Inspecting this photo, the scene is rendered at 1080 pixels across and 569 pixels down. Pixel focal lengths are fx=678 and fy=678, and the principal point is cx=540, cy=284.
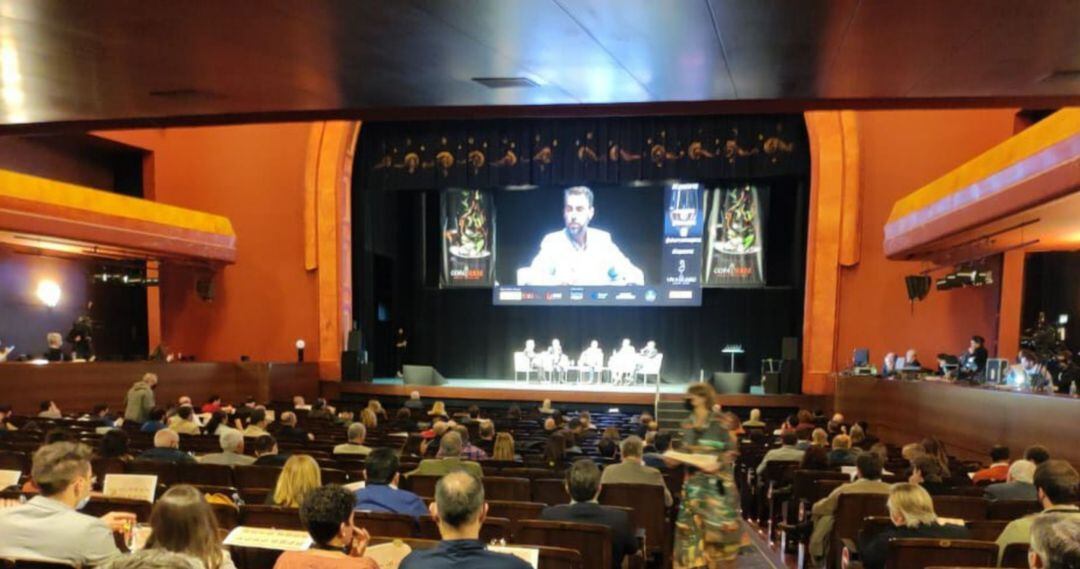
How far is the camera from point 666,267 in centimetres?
1730

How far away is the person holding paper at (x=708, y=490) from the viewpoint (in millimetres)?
3680

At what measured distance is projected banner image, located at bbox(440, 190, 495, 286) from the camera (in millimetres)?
18281

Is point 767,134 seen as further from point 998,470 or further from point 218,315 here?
point 218,315

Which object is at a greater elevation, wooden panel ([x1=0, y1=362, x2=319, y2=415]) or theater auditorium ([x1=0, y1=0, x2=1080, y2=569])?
theater auditorium ([x1=0, y1=0, x2=1080, y2=569])

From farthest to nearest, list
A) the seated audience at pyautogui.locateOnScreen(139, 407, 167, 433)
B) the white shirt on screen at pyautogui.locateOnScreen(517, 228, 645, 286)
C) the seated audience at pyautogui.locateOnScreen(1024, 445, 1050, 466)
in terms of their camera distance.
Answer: the white shirt on screen at pyautogui.locateOnScreen(517, 228, 645, 286)
the seated audience at pyautogui.locateOnScreen(139, 407, 167, 433)
the seated audience at pyautogui.locateOnScreen(1024, 445, 1050, 466)

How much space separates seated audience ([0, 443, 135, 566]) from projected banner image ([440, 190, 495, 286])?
50.6 ft

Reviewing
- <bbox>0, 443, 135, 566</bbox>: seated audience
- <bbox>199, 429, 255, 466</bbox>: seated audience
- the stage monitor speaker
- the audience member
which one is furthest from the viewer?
the stage monitor speaker

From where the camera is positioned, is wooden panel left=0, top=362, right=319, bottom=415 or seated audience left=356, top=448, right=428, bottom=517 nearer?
seated audience left=356, top=448, right=428, bottom=517

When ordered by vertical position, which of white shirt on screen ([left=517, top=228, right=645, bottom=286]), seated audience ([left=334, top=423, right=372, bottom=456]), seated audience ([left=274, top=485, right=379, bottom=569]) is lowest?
seated audience ([left=334, top=423, right=372, bottom=456])

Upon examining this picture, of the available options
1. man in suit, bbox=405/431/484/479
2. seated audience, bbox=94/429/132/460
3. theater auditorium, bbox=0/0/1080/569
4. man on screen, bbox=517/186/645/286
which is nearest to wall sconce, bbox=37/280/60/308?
theater auditorium, bbox=0/0/1080/569

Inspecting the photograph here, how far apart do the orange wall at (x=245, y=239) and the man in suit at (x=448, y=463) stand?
39.7 ft

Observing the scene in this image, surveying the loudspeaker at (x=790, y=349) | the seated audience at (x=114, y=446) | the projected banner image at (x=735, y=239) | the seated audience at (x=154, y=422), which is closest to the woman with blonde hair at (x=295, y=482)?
the seated audience at (x=114, y=446)

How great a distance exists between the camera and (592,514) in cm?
357

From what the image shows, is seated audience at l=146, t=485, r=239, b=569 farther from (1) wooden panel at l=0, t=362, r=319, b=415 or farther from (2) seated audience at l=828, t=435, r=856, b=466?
(1) wooden panel at l=0, t=362, r=319, b=415
